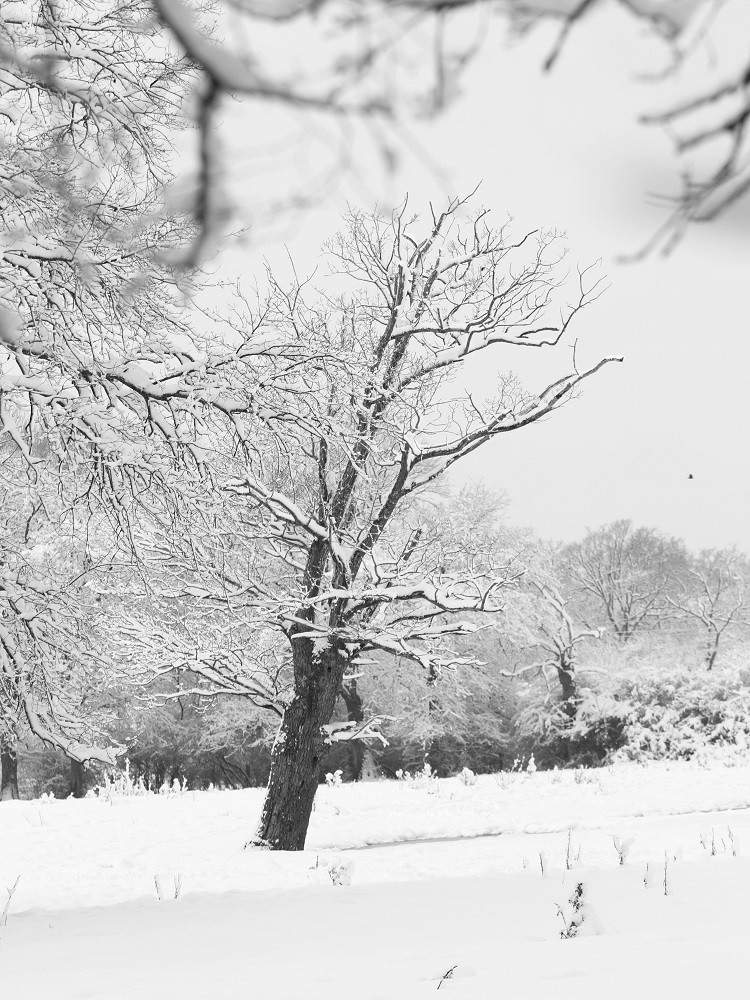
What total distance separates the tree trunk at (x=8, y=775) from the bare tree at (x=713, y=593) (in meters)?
24.3

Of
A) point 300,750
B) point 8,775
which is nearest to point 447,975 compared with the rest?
point 300,750

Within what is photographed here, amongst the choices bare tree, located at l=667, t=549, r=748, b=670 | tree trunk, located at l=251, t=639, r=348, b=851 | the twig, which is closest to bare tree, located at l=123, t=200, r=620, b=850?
tree trunk, located at l=251, t=639, r=348, b=851

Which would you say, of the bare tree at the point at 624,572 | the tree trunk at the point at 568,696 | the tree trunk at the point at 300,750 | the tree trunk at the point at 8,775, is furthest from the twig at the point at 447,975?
the bare tree at the point at 624,572

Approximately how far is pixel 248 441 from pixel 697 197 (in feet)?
17.9

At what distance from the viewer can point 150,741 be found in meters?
31.0

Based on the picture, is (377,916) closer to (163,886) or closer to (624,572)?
(163,886)

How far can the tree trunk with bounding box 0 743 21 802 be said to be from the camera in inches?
1099

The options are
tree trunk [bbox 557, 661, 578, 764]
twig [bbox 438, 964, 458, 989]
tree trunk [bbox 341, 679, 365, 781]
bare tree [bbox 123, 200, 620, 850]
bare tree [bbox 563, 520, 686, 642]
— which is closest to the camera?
twig [bbox 438, 964, 458, 989]

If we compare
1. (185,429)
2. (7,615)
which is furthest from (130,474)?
(7,615)

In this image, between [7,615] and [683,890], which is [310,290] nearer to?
[7,615]

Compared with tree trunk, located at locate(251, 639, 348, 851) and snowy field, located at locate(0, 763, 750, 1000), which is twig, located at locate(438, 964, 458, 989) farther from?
tree trunk, located at locate(251, 639, 348, 851)

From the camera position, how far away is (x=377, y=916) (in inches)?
222

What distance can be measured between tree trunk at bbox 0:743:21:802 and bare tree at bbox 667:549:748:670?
2431cm

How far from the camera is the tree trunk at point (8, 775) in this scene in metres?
27.9
